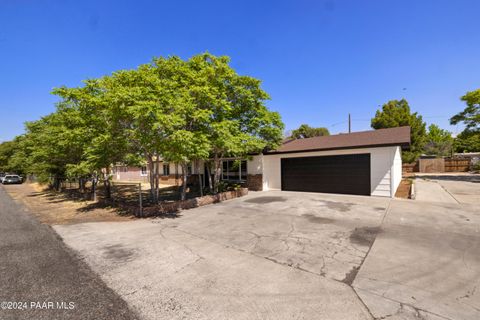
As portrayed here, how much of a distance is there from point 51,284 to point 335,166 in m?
13.6

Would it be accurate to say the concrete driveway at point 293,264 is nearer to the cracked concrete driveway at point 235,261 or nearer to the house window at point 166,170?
the cracked concrete driveway at point 235,261

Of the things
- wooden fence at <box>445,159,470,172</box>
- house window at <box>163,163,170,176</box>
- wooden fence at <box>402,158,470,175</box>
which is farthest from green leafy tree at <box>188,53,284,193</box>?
wooden fence at <box>445,159,470,172</box>

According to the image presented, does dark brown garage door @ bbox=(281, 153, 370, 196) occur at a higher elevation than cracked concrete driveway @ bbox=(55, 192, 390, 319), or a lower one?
higher

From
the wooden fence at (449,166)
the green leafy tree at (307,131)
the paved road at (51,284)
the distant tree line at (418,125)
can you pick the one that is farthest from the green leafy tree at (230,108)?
the wooden fence at (449,166)

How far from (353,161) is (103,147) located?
12.9 metres

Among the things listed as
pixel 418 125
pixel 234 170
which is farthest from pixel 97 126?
pixel 418 125

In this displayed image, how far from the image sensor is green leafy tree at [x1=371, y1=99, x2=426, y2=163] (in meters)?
27.7

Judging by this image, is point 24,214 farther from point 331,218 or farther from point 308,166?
point 308,166

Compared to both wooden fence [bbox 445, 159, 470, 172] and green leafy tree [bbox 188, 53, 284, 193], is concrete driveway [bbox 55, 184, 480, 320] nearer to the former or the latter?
green leafy tree [bbox 188, 53, 284, 193]

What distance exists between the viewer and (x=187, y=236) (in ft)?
21.2

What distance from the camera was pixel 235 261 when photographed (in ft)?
15.5

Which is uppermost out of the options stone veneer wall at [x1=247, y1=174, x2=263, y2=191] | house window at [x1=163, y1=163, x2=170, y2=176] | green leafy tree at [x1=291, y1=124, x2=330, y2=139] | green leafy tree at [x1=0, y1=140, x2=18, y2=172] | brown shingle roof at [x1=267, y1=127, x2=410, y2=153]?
green leafy tree at [x1=291, y1=124, x2=330, y2=139]

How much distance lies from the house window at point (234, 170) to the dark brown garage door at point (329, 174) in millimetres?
3248

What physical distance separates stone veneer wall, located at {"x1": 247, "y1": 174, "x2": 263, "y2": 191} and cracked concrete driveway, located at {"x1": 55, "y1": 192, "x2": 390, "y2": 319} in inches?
289
